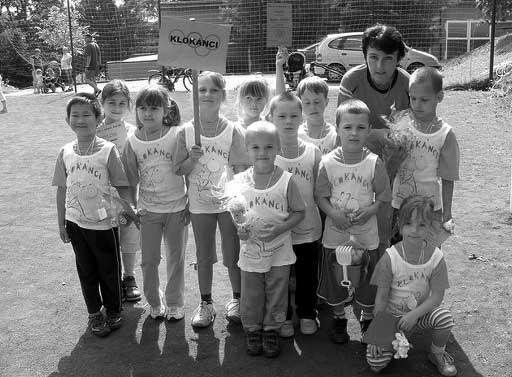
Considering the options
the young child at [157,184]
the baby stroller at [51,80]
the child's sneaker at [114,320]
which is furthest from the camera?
the baby stroller at [51,80]

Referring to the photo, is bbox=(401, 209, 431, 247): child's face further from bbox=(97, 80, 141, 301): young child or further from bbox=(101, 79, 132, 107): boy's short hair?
bbox=(101, 79, 132, 107): boy's short hair

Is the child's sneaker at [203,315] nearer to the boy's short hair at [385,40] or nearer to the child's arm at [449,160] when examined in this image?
the child's arm at [449,160]

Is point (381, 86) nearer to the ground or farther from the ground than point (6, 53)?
nearer to the ground

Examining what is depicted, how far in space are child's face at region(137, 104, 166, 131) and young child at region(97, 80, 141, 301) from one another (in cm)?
28

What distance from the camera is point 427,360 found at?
3.21 metres

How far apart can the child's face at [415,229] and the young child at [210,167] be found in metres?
1.12

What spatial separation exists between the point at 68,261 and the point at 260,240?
7.70ft

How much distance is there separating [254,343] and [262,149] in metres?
1.18

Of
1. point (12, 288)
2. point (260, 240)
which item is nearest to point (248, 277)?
point (260, 240)

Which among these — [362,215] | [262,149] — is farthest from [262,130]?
[362,215]

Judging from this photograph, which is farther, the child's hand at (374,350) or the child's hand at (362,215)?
the child's hand at (362,215)

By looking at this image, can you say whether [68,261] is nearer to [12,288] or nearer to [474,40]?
[12,288]

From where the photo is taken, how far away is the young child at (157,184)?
3.57 m

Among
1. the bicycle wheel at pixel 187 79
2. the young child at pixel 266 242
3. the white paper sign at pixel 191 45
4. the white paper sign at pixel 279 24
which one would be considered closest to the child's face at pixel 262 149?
the young child at pixel 266 242
